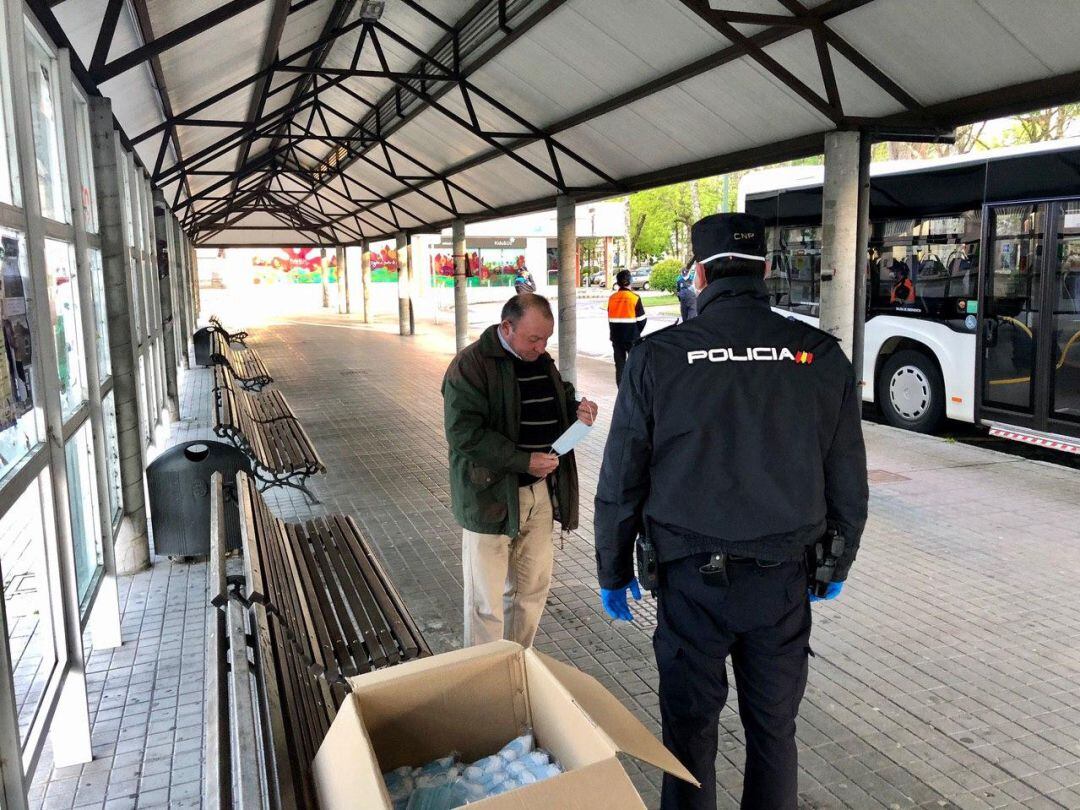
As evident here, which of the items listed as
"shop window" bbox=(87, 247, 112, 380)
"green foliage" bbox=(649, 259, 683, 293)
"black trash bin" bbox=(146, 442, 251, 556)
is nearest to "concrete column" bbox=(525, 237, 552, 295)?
"green foliage" bbox=(649, 259, 683, 293)

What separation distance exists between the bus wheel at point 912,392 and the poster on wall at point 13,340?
9840 mm

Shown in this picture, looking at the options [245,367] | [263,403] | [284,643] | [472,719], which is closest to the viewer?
[472,719]

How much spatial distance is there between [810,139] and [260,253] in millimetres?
44816

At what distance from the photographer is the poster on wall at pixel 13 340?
9.99ft

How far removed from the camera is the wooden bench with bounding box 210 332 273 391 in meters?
11.9

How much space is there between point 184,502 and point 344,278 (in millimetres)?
32799

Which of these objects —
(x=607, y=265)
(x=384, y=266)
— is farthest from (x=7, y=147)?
(x=607, y=265)

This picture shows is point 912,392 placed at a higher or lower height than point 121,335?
lower

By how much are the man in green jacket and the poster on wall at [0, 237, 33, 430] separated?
5.44 ft

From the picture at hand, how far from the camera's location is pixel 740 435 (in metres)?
2.57

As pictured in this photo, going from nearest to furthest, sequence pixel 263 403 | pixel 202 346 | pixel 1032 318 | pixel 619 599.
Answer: pixel 619 599
pixel 1032 318
pixel 263 403
pixel 202 346

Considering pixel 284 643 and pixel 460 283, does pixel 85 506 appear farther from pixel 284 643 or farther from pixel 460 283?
pixel 460 283

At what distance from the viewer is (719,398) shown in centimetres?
258

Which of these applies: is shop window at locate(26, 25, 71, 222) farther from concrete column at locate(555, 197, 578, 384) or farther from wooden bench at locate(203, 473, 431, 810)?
concrete column at locate(555, 197, 578, 384)
